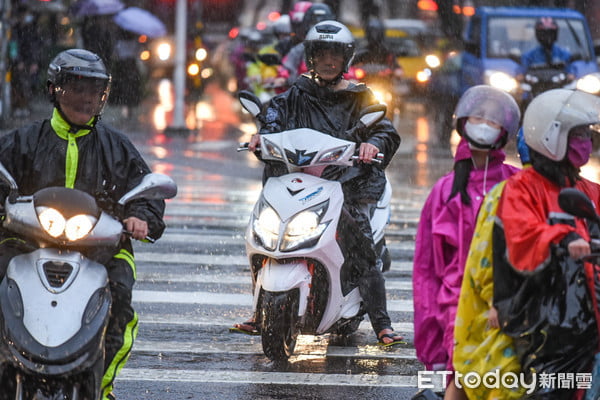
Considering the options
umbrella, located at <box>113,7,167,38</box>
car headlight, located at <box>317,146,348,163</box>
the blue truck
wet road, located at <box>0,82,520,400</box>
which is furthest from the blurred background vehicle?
car headlight, located at <box>317,146,348,163</box>

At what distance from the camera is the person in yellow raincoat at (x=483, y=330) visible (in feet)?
15.9

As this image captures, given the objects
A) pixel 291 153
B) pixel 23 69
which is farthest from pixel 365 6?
pixel 291 153

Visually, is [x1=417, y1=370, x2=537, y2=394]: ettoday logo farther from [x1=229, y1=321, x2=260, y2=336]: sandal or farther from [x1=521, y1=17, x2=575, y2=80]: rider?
[x1=521, y1=17, x2=575, y2=80]: rider

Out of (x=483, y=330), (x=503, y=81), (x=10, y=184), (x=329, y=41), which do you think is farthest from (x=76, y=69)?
(x=503, y=81)

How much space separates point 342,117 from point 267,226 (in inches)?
36.0

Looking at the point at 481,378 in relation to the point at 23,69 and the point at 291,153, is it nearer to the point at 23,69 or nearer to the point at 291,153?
the point at 291,153

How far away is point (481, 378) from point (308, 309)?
2.68 metres

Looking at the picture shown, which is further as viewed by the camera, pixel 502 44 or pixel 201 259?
pixel 502 44

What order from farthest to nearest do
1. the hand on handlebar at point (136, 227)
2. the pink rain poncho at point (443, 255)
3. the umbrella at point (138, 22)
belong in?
the umbrella at point (138, 22) → the hand on handlebar at point (136, 227) → the pink rain poncho at point (443, 255)

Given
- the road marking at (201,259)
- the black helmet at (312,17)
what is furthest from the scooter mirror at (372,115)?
the black helmet at (312,17)

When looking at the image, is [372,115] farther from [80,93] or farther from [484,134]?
[80,93]

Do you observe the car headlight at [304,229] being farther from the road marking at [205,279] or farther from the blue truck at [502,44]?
the blue truck at [502,44]

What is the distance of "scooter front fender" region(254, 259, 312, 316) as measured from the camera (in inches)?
285

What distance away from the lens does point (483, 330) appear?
4.98 metres
